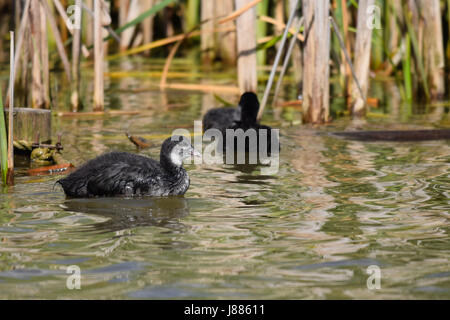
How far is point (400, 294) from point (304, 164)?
11.0 ft

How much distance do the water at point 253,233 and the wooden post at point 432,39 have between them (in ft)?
8.72

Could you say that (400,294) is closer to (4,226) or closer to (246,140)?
(4,226)

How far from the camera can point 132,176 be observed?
6227mm

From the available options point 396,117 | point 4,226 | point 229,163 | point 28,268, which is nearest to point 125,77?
point 396,117

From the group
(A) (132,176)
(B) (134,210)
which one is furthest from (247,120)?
(B) (134,210)

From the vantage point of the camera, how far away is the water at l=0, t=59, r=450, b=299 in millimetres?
4332

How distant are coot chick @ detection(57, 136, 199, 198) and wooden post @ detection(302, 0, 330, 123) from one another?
2567 millimetres

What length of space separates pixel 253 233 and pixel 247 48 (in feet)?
16.9

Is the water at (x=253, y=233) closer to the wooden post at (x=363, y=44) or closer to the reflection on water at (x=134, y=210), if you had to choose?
the reflection on water at (x=134, y=210)

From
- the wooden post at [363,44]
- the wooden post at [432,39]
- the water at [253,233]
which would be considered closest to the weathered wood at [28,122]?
the water at [253,233]

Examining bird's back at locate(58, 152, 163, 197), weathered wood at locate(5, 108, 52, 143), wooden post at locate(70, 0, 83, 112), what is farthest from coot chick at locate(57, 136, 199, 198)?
wooden post at locate(70, 0, 83, 112)

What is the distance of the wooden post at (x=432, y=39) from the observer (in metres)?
10.2

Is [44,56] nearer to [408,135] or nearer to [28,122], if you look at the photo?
[28,122]

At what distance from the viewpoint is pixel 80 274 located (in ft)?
14.7
